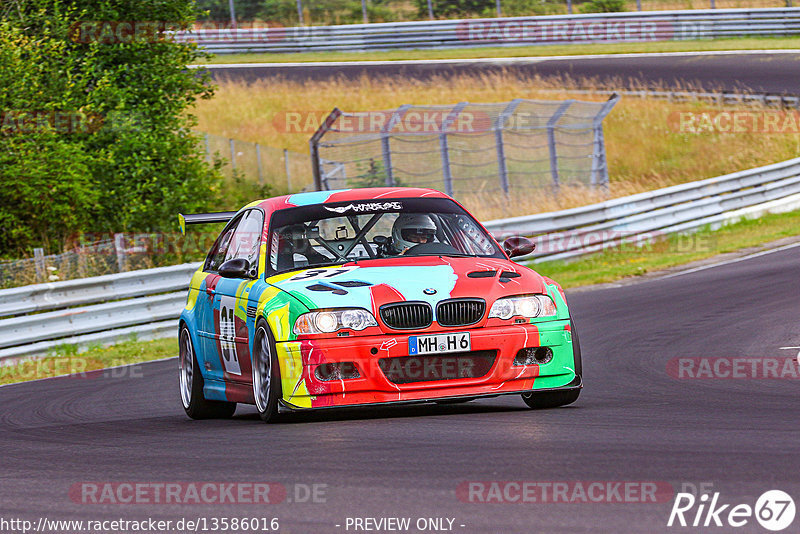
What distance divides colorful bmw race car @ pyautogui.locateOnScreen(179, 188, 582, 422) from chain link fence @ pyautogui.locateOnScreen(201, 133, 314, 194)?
20.7m

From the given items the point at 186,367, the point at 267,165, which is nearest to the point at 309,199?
the point at 186,367

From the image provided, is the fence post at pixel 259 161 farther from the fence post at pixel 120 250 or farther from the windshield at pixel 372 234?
the windshield at pixel 372 234

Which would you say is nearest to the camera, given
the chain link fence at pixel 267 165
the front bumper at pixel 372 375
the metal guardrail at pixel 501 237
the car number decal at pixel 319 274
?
the front bumper at pixel 372 375

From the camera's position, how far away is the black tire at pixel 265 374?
7773mm

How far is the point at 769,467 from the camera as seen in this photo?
5566 millimetres

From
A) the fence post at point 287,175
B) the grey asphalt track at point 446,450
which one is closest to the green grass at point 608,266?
the grey asphalt track at point 446,450

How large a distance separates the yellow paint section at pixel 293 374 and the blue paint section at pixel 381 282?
12.2 inches

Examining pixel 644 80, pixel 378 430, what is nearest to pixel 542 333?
pixel 378 430

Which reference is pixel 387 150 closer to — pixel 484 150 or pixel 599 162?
pixel 484 150

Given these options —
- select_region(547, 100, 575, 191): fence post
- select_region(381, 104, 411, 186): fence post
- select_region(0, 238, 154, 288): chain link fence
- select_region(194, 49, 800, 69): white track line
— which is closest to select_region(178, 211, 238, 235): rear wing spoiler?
select_region(0, 238, 154, 288): chain link fence

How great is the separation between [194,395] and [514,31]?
33.8 meters

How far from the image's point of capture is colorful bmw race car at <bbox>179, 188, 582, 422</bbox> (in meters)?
7.66

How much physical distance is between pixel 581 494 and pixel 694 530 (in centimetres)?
69

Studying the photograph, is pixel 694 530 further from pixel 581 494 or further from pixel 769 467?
pixel 769 467
